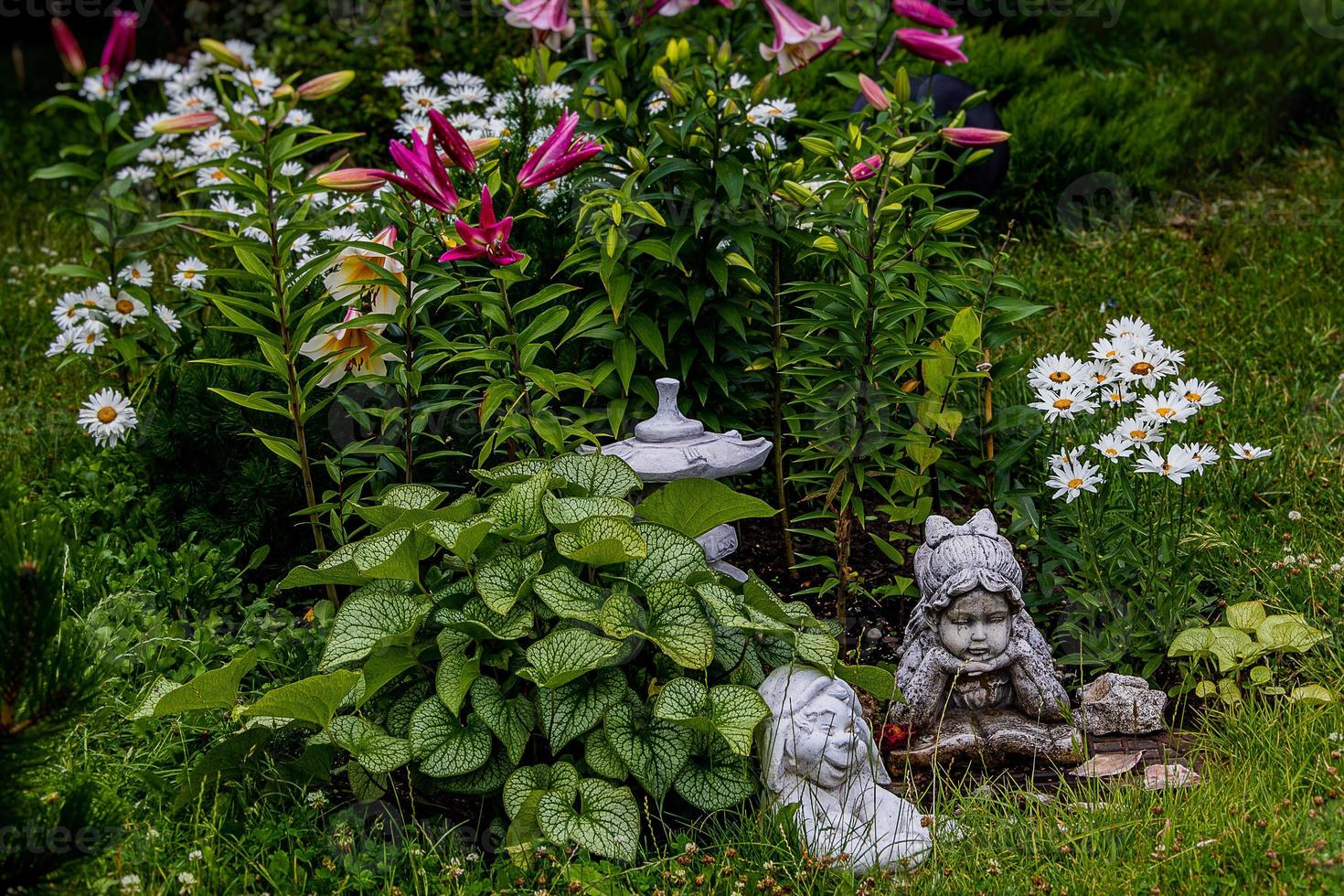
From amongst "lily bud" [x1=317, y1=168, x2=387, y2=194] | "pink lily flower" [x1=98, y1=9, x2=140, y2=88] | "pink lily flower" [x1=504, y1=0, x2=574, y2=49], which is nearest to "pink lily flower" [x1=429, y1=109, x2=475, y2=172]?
"lily bud" [x1=317, y1=168, x2=387, y2=194]

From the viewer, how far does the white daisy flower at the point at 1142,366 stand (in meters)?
3.12

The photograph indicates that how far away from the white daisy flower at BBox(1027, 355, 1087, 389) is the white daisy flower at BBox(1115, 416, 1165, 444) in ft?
0.55

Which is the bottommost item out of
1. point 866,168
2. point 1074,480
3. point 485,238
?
point 1074,480

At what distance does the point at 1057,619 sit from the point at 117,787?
7.78 ft

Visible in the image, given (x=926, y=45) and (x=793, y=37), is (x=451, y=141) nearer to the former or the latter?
(x=793, y=37)

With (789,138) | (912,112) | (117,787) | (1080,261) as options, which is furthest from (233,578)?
(1080,261)

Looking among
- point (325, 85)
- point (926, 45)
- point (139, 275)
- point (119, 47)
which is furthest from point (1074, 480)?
point (139, 275)

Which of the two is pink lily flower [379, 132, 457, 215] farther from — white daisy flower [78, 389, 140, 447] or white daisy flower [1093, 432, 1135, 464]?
white daisy flower [1093, 432, 1135, 464]

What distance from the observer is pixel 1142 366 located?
3119 mm

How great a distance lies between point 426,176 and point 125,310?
1509mm

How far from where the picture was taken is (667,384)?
10.2 feet

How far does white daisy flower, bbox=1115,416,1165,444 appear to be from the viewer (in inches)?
121

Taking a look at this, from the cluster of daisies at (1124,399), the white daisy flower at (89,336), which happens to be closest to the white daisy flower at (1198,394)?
the cluster of daisies at (1124,399)

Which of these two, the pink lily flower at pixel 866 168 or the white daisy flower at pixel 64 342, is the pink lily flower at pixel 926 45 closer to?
the pink lily flower at pixel 866 168
